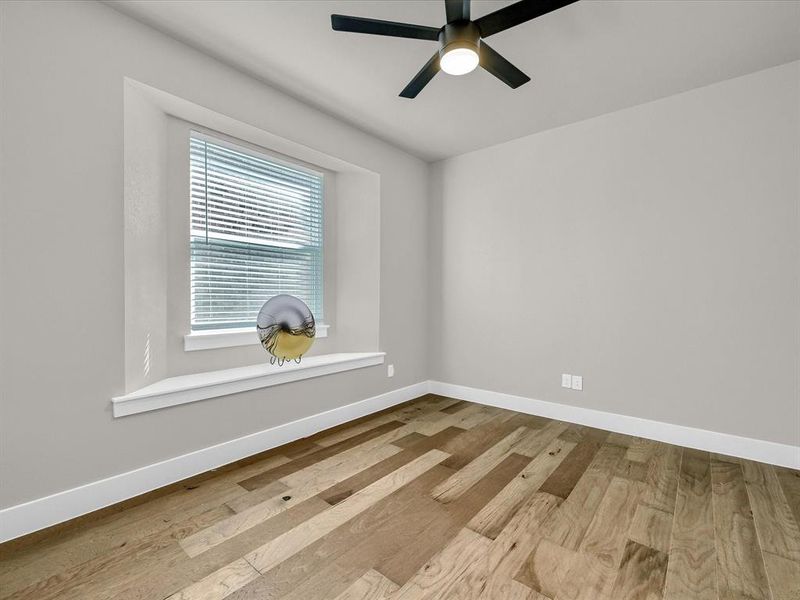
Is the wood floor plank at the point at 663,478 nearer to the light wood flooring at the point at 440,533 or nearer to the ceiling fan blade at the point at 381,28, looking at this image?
the light wood flooring at the point at 440,533

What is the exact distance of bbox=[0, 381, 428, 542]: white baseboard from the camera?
1.69 metres

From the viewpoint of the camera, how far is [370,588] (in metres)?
1.40

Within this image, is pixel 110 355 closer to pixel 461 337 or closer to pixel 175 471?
pixel 175 471

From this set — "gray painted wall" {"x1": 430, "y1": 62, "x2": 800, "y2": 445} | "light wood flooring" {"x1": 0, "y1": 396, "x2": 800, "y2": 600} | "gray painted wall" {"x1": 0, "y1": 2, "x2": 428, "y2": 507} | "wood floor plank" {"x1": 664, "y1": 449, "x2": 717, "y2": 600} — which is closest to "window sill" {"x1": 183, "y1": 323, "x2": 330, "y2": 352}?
"gray painted wall" {"x1": 0, "y1": 2, "x2": 428, "y2": 507}

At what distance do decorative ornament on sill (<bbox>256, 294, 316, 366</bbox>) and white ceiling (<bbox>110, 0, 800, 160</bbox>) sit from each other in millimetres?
1552

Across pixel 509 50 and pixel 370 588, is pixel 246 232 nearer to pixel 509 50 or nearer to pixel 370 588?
pixel 509 50

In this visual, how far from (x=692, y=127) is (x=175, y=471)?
13.5 feet

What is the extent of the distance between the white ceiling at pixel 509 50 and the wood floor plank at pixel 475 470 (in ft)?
8.42

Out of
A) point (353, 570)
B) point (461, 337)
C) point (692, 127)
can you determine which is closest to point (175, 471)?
point (353, 570)

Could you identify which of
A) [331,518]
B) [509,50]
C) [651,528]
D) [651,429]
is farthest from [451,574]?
[509,50]

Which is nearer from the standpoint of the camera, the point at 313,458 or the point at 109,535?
the point at 109,535

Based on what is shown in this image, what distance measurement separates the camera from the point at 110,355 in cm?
197

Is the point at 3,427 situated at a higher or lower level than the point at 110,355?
lower

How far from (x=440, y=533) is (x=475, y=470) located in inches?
27.1
